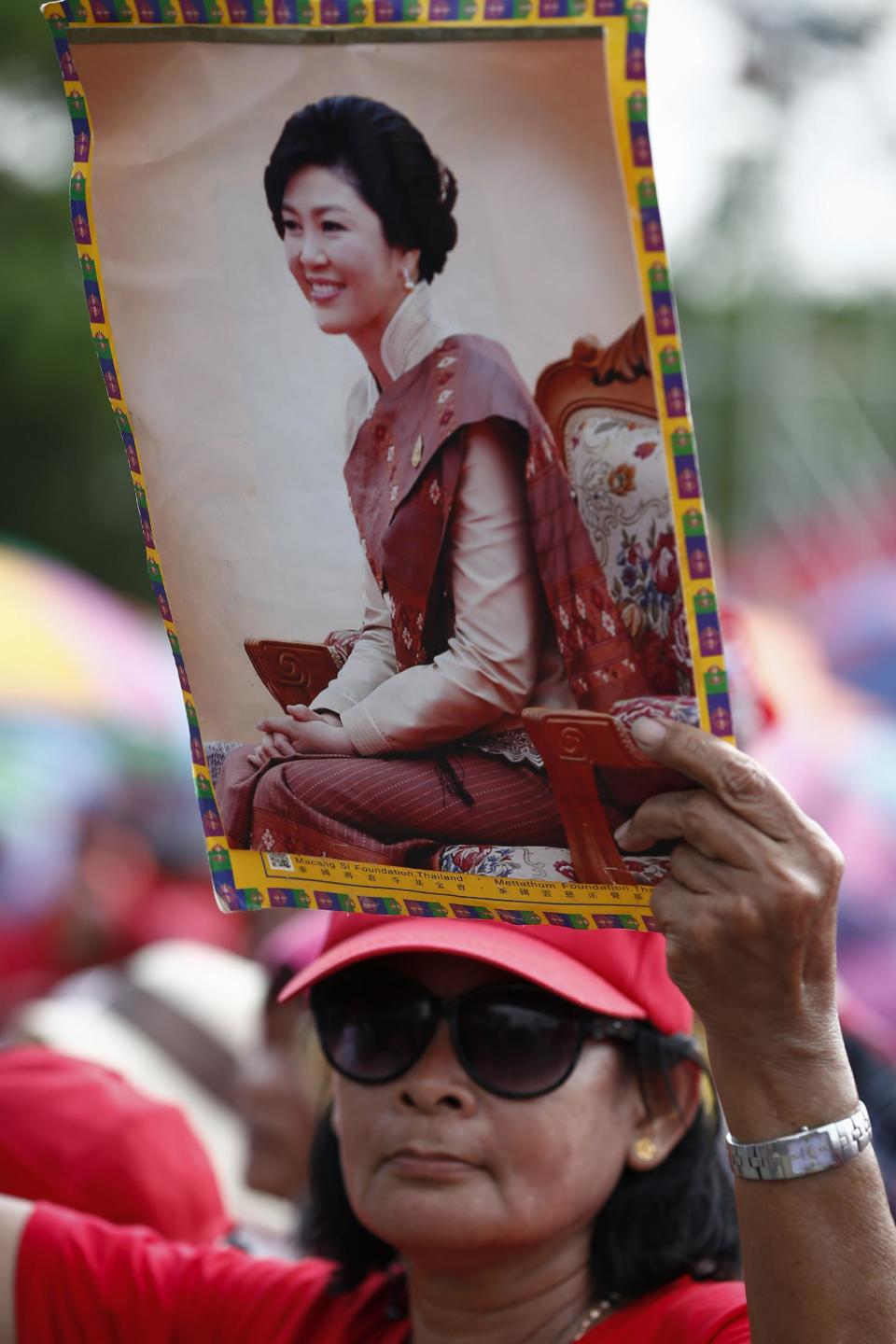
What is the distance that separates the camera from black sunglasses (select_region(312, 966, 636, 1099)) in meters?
1.86

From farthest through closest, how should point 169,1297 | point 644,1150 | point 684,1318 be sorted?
point 169,1297 → point 644,1150 → point 684,1318

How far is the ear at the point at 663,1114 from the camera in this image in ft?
6.39

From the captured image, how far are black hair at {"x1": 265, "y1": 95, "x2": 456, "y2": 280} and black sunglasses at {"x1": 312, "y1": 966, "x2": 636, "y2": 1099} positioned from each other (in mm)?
876

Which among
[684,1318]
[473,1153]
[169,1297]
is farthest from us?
[169,1297]

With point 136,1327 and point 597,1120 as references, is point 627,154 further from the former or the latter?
point 136,1327

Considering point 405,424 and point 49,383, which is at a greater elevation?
point 49,383

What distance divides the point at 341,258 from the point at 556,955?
0.86 meters

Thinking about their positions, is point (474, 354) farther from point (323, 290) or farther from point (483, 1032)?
point (483, 1032)

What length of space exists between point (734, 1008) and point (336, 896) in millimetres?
415

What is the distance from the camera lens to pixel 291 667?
157cm

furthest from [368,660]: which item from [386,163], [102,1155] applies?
[102,1155]

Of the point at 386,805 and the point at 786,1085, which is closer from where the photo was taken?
the point at 786,1085

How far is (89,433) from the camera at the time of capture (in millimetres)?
15852

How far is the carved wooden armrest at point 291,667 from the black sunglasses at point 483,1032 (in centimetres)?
49
